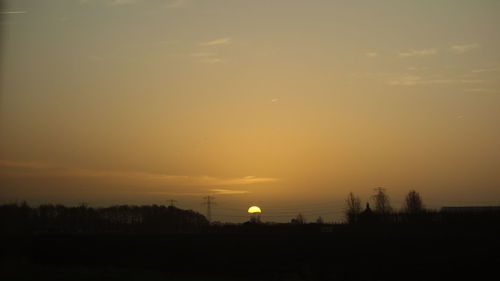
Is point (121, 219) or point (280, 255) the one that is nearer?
point (280, 255)

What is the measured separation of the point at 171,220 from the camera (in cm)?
11250

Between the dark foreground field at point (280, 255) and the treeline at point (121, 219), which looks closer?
the dark foreground field at point (280, 255)

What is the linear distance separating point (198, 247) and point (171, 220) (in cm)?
7022

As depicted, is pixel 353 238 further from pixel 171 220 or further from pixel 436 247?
pixel 171 220

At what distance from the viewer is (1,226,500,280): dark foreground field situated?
1379 inches

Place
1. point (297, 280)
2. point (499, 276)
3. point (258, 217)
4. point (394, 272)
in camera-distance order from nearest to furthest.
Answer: point (297, 280) < point (499, 276) < point (394, 272) < point (258, 217)

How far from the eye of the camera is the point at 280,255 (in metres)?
41.2

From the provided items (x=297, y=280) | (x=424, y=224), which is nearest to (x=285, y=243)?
(x=297, y=280)

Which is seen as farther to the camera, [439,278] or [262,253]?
[262,253]

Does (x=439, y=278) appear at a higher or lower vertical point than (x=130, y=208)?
lower

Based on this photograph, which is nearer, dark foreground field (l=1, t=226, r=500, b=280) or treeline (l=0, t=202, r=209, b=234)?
dark foreground field (l=1, t=226, r=500, b=280)

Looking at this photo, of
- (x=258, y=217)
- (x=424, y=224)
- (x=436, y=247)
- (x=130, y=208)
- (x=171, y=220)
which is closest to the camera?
(x=436, y=247)

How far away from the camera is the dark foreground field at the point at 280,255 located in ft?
115

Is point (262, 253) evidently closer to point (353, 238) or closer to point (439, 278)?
point (353, 238)
